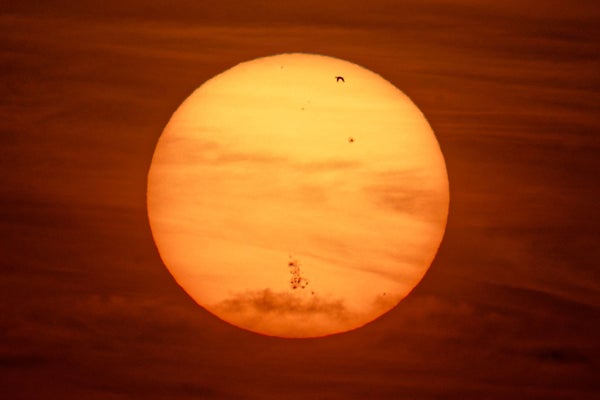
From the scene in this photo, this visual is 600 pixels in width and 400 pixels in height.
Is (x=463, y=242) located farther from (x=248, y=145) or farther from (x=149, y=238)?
(x=149, y=238)

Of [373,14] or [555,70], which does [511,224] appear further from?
[373,14]

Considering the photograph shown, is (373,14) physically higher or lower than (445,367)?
higher

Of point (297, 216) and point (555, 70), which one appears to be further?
point (555, 70)

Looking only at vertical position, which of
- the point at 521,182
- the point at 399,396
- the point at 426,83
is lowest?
the point at 399,396

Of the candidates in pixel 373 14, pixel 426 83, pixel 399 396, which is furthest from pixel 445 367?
pixel 373 14

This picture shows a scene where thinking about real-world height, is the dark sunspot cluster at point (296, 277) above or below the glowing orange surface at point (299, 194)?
below

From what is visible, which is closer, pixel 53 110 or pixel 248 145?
pixel 248 145

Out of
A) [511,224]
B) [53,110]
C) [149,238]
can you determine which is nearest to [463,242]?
[511,224]

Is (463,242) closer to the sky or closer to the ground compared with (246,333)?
closer to the sky

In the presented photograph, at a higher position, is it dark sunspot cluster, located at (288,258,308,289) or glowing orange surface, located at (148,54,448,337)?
glowing orange surface, located at (148,54,448,337)
